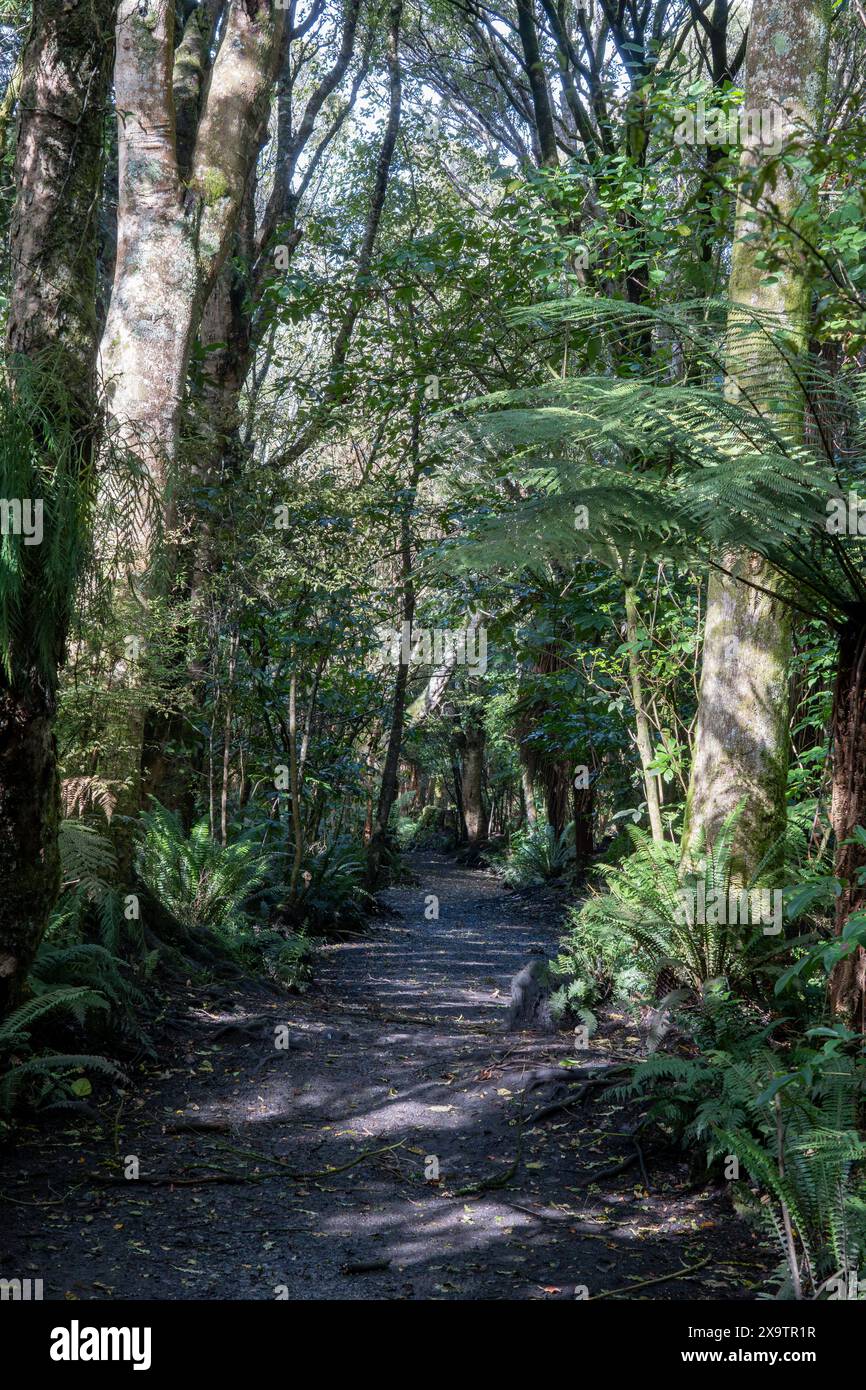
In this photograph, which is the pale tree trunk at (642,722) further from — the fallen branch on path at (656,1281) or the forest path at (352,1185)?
the fallen branch on path at (656,1281)

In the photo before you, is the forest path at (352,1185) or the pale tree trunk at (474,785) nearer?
the forest path at (352,1185)

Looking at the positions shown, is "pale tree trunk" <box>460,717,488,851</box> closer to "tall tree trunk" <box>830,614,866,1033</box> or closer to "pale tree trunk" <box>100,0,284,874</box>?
"pale tree trunk" <box>100,0,284,874</box>

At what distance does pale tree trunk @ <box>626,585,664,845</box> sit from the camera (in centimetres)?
708

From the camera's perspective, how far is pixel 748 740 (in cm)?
555

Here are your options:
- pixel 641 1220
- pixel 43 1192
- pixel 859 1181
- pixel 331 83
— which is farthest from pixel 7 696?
pixel 331 83

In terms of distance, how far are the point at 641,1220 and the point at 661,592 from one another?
492cm

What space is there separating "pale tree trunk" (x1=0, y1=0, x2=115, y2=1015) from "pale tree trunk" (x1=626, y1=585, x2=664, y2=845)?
13.4 feet

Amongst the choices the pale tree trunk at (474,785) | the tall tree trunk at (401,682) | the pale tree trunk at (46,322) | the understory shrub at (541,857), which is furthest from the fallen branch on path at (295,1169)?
the pale tree trunk at (474,785)

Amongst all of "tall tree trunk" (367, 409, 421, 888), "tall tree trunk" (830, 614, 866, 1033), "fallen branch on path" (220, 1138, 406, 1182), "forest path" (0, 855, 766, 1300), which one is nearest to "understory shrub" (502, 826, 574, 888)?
"tall tree trunk" (367, 409, 421, 888)

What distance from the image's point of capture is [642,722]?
769 cm

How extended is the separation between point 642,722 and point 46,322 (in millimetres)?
5108

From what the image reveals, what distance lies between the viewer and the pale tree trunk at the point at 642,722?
7.08m

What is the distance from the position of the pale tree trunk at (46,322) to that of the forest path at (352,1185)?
98 centimetres

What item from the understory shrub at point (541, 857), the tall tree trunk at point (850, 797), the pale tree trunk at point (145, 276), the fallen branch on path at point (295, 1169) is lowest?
the understory shrub at point (541, 857)
